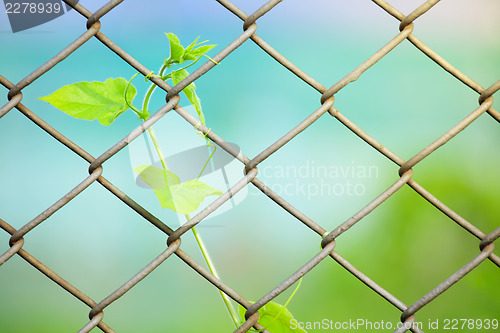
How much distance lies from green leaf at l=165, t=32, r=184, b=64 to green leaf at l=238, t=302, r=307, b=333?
30 cm

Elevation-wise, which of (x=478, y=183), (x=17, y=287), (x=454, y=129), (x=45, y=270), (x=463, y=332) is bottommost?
(x=45, y=270)

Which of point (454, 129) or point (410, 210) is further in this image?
point (410, 210)

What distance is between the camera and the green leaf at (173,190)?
0.55 meters

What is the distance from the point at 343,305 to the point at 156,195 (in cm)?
196

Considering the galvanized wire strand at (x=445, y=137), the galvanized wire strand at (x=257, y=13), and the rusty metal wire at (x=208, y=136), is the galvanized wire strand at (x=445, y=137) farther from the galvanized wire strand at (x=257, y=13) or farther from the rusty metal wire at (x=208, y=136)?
the galvanized wire strand at (x=257, y=13)

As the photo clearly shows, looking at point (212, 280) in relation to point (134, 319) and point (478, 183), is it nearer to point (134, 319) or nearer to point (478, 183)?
point (134, 319)

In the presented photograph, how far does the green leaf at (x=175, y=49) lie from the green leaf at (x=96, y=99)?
6 cm

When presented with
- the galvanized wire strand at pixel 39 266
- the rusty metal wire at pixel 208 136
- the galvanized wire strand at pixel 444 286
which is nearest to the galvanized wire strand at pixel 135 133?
the rusty metal wire at pixel 208 136

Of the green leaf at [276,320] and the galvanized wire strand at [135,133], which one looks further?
the green leaf at [276,320]

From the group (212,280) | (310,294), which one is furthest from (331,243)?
(310,294)

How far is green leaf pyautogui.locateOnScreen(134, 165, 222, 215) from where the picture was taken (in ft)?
1.79

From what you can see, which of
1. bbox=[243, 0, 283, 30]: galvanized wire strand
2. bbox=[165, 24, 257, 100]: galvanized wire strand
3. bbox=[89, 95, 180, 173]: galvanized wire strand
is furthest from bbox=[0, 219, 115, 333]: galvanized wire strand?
bbox=[243, 0, 283, 30]: galvanized wire strand

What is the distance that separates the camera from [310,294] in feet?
7.66

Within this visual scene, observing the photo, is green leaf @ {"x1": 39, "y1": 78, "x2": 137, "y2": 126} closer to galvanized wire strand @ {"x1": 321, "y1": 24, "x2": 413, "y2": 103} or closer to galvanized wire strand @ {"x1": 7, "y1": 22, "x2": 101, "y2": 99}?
galvanized wire strand @ {"x1": 7, "y1": 22, "x2": 101, "y2": 99}
